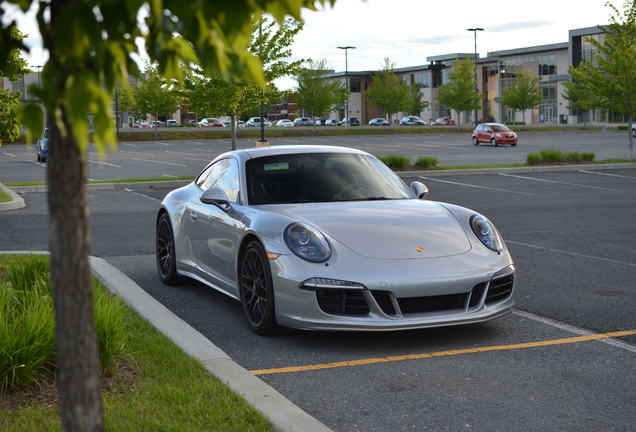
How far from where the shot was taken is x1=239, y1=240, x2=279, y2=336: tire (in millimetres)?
6605

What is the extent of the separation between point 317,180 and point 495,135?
44.9 m

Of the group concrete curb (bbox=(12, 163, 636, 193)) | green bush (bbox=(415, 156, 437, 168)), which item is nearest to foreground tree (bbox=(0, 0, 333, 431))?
concrete curb (bbox=(12, 163, 636, 193))

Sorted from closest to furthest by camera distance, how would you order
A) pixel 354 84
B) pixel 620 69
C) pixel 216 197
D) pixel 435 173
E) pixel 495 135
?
pixel 216 197 → pixel 435 173 → pixel 620 69 → pixel 495 135 → pixel 354 84

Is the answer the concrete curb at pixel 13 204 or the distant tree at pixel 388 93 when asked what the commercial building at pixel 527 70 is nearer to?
the distant tree at pixel 388 93

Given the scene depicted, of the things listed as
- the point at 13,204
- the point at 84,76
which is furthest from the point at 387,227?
the point at 13,204

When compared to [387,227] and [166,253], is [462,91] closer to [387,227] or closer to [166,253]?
[166,253]

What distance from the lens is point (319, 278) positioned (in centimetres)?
629

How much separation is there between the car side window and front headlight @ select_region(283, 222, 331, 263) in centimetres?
115

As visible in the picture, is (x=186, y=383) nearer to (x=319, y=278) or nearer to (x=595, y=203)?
(x=319, y=278)

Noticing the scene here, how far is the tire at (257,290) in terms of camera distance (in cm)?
661

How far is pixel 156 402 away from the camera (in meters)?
4.70

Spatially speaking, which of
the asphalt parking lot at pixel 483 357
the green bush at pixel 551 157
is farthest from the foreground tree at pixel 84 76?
the green bush at pixel 551 157

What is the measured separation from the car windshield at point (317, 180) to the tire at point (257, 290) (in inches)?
25.8

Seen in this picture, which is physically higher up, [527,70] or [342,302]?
Answer: [527,70]
